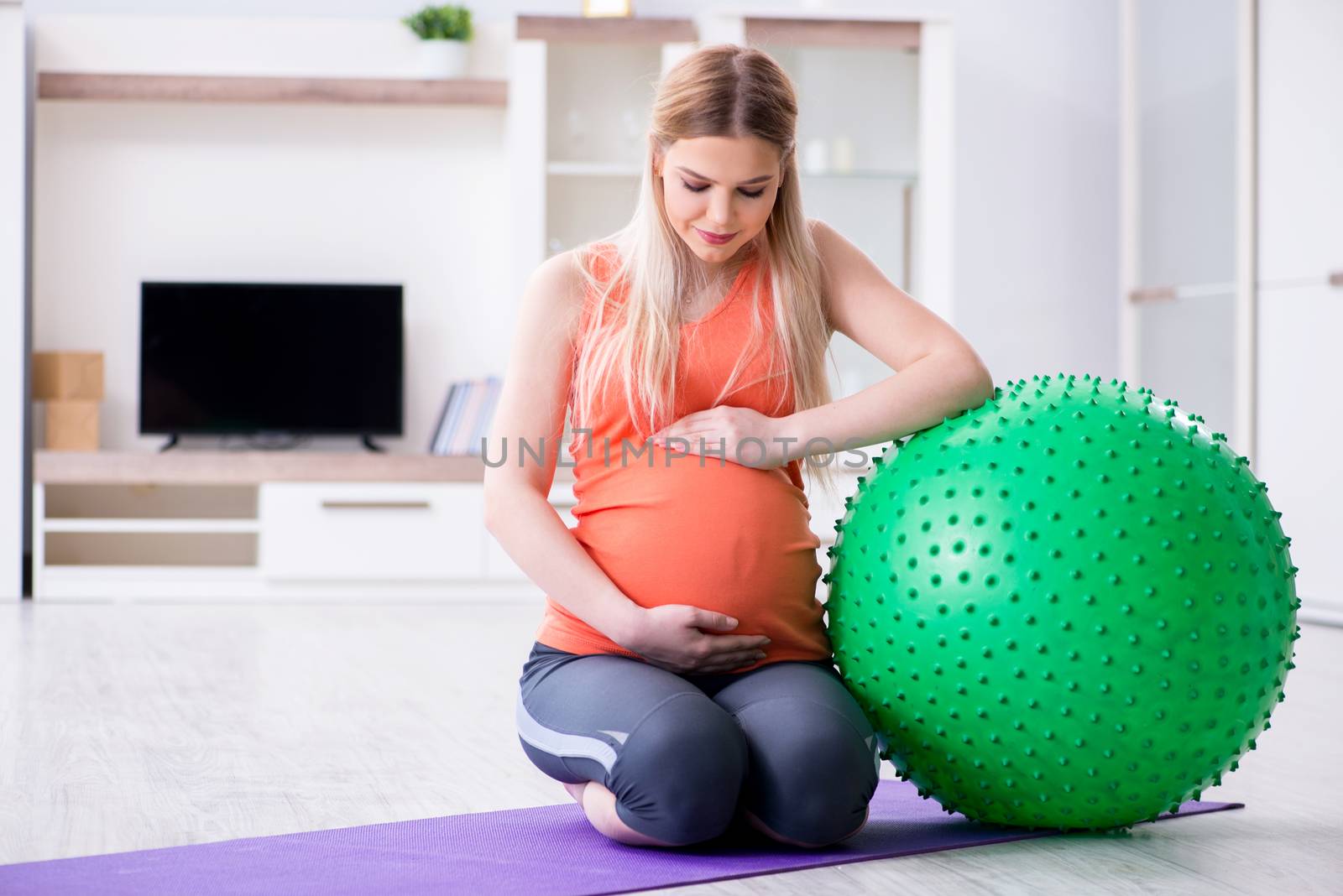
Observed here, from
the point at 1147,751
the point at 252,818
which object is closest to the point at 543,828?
the point at 252,818

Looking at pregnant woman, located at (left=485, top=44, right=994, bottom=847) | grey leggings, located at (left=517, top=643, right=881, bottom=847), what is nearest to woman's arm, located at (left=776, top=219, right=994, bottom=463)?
pregnant woman, located at (left=485, top=44, right=994, bottom=847)

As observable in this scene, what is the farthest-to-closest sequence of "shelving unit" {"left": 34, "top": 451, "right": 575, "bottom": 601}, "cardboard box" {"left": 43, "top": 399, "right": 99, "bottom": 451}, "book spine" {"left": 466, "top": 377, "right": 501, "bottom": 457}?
"book spine" {"left": 466, "top": 377, "right": 501, "bottom": 457}
"cardboard box" {"left": 43, "top": 399, "right": 99, "bottom": 451}
"shelving unit" {"left": 34, "top": 451, "right": 575, "bottom": 601}

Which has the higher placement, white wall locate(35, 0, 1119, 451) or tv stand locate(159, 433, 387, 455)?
white wall locate(35, 0, 1119, 451)

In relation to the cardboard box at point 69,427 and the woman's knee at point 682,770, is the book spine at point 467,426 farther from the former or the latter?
the woman's knee at point 682,770

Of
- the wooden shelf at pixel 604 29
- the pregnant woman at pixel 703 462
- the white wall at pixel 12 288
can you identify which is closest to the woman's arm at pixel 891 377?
the pregnant woman at pixel 703 462

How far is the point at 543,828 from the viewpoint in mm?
1593

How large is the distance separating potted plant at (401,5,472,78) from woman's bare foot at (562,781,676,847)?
11.5 ft

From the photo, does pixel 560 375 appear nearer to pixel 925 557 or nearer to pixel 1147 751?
pixel 925 557

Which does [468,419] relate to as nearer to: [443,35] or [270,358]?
[270,358]

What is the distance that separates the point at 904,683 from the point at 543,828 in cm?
45

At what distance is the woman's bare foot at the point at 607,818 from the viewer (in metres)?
1.46

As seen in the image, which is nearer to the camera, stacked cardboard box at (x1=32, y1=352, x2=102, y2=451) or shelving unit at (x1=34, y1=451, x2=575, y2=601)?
shelving unit at (x1=34, y1=451, x2=575, y2=601)

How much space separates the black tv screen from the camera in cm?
452

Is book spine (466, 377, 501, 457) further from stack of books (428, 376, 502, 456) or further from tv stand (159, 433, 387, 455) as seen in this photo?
tv stand (159, 433, 387, 455)
